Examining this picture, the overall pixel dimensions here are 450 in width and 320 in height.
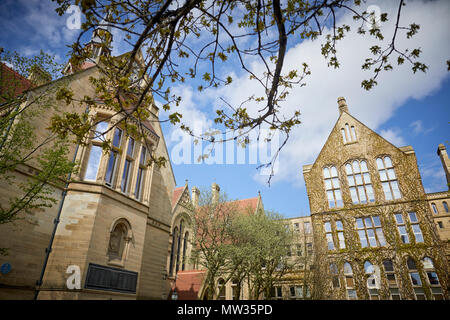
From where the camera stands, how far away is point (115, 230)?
13359 millimetres

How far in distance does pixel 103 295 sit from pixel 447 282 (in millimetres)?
21905

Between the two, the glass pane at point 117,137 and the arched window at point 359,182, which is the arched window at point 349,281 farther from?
the glass pane at point 117,137

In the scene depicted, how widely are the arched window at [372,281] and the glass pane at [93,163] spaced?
2048 centimetres

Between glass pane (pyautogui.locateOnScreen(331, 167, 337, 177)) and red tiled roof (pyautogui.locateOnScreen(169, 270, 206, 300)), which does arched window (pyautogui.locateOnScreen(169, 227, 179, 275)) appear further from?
glass pane (pyautogui.locateOnScreen(331, 167, 337, 177))

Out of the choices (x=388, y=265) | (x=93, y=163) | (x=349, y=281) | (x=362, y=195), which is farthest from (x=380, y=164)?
(x=93, y=163)

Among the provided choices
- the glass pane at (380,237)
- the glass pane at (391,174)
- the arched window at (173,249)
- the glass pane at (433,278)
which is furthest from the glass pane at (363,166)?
the arched window at (173,249)

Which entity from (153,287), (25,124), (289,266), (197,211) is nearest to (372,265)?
(289,266)

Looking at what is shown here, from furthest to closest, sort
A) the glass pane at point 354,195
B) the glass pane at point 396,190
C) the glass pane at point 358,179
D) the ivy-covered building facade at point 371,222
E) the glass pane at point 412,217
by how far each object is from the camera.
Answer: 1. the glass pane at point 358,179
2. the glass pane at point 354,195
3. the glass pane at point 396,190
4. the glass pane at point 412,217
5. the ivy-covered building facade at point 371,222

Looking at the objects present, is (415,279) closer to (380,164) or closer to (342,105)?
(380,164)

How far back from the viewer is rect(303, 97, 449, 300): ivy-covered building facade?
1881cm

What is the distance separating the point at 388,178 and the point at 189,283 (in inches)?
810

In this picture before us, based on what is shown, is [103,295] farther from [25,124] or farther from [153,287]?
[25,124]

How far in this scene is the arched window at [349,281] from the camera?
19922 mm

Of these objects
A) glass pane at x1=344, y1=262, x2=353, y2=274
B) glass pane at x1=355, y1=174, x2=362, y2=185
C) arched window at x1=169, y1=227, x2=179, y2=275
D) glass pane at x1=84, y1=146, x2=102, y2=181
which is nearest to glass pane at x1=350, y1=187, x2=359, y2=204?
glass pane at x1=355, y1=174, x2=362, y2=185
